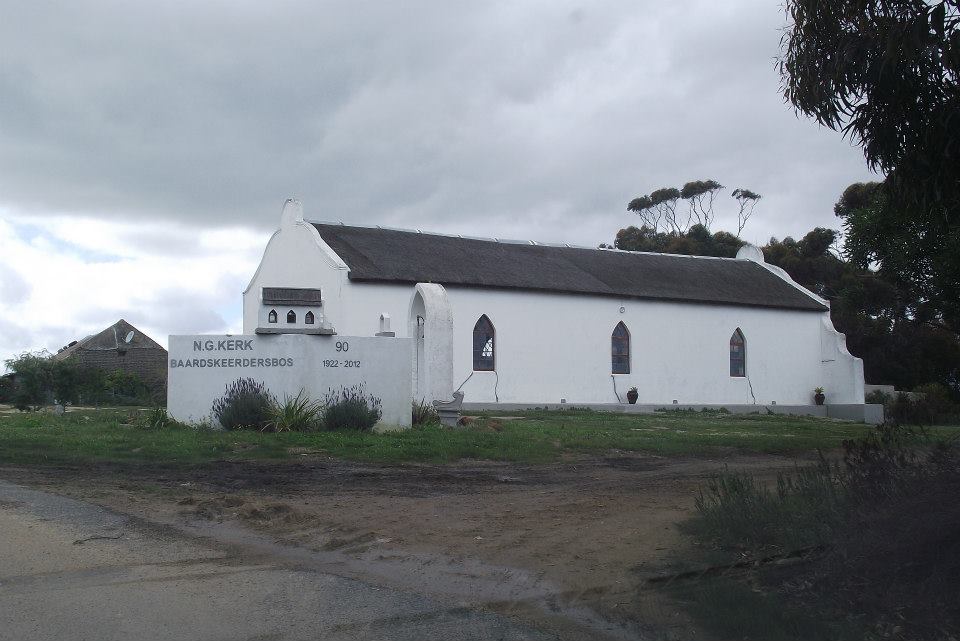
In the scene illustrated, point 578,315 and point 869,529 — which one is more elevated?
point 578,315

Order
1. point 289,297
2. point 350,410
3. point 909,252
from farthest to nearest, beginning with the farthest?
point 289,297 < point 350,410 < point 909,252

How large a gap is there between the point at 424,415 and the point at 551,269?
65.7ft

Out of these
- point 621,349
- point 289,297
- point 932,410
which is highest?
point 289,297

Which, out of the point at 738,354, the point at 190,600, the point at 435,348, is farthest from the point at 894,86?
the point at 738,354

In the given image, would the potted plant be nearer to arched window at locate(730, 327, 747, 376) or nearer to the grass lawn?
arched window at locate(730, 327, 747, 376)

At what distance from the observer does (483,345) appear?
36812 mm

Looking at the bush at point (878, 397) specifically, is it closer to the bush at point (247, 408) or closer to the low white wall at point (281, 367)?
the low white wall at point (281, 367)

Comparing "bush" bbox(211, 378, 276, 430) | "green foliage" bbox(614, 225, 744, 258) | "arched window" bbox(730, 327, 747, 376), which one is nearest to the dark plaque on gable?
"bush" bbox(211, 378, 276, 430)

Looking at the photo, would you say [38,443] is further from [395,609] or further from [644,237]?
[644,237]

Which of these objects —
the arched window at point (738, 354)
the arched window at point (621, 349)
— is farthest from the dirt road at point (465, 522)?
the arched window at point (738, 354)

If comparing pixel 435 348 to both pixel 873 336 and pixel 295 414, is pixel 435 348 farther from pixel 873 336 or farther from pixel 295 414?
pixel 873 336

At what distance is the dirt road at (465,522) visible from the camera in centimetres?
699

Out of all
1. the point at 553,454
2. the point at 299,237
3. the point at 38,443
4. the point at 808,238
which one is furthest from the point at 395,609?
the point at 808,238

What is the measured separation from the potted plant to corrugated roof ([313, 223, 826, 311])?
3.88 meters
